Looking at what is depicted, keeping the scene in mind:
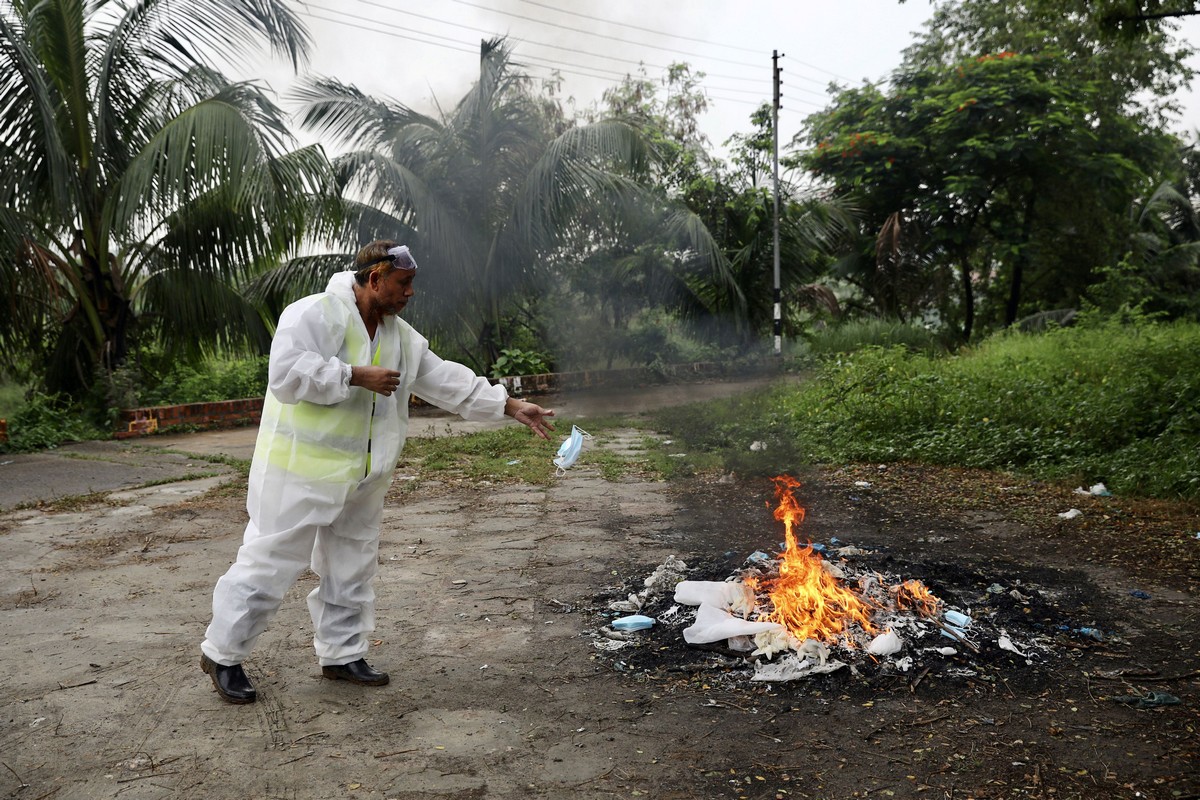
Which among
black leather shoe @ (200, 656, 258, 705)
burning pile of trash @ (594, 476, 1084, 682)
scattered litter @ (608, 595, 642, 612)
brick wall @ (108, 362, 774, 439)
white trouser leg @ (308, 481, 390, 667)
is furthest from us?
brick wall @ (108, 362, 774, 439)

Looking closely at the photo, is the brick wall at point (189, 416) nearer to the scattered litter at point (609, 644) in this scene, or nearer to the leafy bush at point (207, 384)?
the leafy bush at point (207, 384)

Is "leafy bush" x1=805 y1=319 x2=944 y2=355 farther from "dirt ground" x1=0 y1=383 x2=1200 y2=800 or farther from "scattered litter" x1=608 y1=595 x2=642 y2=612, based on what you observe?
"scattered litter" x1=608 y1=595 x2=642 y2=612

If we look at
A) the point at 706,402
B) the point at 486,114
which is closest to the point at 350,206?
the point at 486,114

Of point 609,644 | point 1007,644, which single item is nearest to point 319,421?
point 609,644

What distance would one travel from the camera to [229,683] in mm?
3461

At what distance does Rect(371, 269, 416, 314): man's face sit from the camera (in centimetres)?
352

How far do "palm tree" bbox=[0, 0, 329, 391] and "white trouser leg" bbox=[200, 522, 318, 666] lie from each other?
26.3ft

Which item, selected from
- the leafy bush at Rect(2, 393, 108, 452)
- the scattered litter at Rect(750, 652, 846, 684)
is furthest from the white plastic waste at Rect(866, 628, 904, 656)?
the leafy bush at Rect(2, 393, 108, 452)

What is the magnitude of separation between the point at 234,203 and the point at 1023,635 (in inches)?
363

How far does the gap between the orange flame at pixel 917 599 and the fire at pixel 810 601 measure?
202 millimetres

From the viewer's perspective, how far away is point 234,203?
34.2ft

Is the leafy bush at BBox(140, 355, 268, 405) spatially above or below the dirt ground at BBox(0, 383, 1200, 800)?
above

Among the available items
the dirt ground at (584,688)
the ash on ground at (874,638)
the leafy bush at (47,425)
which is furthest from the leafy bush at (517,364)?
the ash on ground at (874,638)

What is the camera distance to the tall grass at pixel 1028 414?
7367 mm
